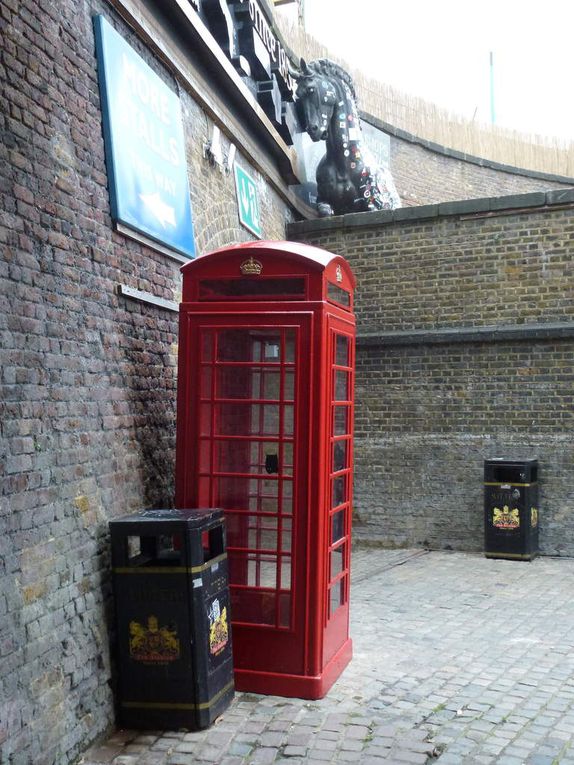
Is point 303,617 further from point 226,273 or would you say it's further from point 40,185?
point 40,185

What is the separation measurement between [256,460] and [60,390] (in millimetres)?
1319

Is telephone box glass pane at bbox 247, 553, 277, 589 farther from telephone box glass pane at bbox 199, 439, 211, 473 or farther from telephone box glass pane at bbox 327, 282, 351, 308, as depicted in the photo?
Answer: telephone box glass pane at bbox 327, 282, 351, 308

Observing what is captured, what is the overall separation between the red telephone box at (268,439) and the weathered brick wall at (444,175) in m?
Answer: 11.1

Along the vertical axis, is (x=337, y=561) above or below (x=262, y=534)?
below

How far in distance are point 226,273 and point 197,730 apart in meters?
2.62

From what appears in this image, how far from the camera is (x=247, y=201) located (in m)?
8.74

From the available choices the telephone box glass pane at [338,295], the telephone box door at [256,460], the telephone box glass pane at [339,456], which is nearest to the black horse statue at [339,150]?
the telephone box glass pane at [338,295]

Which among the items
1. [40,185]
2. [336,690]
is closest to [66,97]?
[40,185]

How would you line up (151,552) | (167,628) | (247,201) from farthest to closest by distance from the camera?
(247,201), (151,552), (167,628)

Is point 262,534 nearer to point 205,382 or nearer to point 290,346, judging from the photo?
point 205,382

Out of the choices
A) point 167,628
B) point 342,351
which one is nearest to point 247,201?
point 342,351

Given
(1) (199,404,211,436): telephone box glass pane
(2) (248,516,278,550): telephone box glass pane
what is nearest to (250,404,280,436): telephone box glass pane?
(1) (199,404,211,436): telephone box glass pane

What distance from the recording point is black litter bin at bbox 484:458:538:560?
953 centimetres

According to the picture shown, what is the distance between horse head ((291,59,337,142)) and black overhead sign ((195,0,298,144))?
238 millimetres
